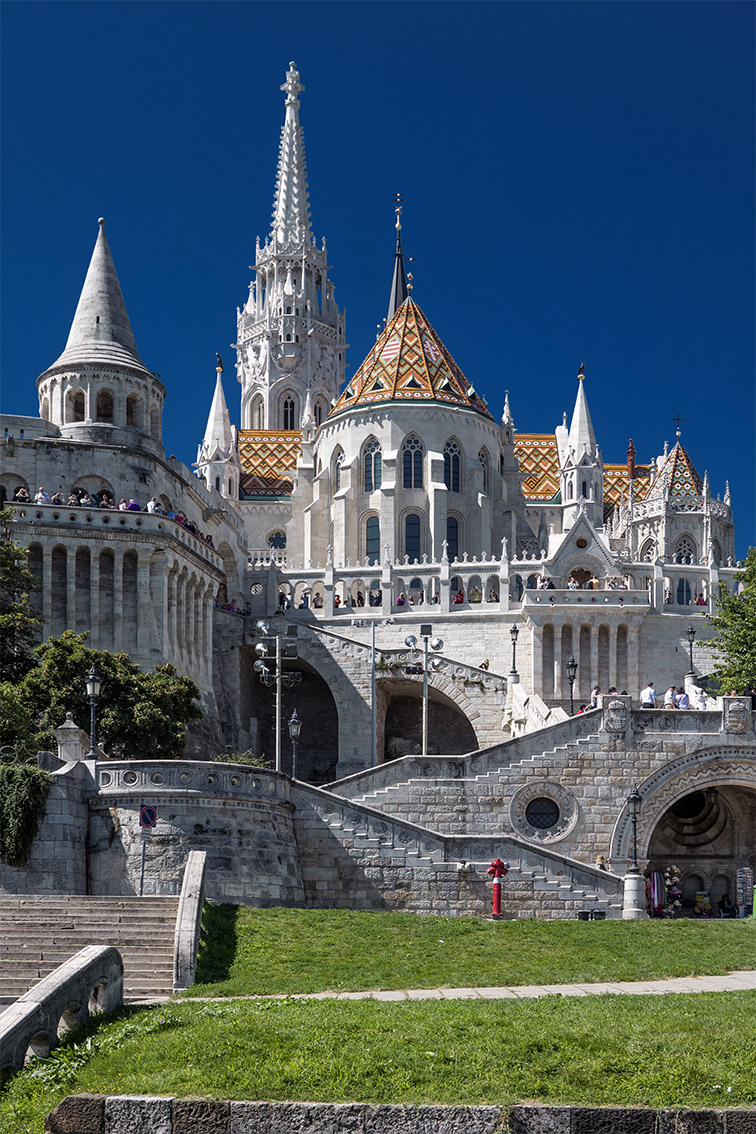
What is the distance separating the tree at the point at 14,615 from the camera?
4097 centimetres

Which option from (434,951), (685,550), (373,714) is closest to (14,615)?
(373,714)

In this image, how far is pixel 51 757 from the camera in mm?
30859

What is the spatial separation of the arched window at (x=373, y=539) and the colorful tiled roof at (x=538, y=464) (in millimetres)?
10639

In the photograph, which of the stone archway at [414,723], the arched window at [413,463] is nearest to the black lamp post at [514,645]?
the stone archway at [414,723]

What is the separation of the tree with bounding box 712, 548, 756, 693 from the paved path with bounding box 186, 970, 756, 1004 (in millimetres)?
22380

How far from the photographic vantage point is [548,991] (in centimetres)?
1972

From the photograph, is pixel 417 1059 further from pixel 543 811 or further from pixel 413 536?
pixel 413 536

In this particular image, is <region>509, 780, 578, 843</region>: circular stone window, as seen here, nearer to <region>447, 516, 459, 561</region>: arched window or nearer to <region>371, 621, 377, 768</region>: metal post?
<region>371, 621, 377, 768</region>: metal post

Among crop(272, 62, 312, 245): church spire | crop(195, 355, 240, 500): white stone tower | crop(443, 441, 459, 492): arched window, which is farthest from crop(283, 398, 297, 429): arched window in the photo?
crop(443, 441, 459, 492): arched window

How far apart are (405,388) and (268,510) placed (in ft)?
39.7

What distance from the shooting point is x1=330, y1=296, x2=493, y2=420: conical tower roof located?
70062 mm

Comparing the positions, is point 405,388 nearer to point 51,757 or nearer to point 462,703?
point 462,703

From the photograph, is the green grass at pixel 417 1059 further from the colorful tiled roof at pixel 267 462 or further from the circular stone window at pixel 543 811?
the colorful tiled roof at pixel 267 462

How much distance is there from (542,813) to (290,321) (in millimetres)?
67768
